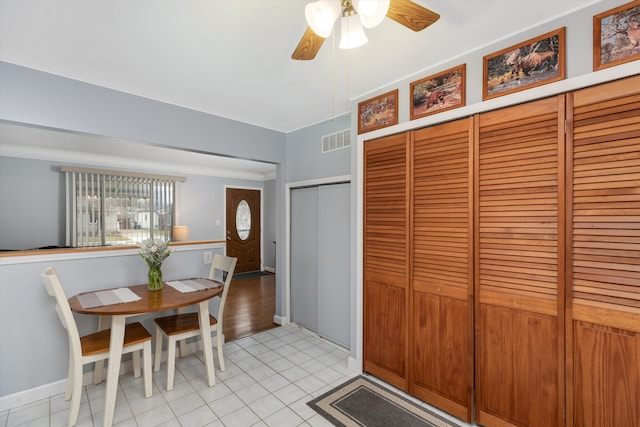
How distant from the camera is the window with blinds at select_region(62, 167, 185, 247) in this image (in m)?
5.02

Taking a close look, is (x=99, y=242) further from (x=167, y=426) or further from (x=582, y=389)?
(x=582, y=389)

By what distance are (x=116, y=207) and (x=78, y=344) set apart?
4228 millimetres

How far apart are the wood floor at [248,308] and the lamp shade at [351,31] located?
329 cm

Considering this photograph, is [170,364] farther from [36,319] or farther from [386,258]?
[386,258]

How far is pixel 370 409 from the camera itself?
2158 millimetres

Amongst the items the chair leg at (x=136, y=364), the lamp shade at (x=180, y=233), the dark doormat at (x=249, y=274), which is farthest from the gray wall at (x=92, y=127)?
the dark doormat at (x=249, y=274)

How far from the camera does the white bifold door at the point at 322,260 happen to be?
10.3 ft

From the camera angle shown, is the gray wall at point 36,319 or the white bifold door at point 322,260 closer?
the gray wall at point 36,319

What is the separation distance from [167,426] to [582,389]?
2.54 meters

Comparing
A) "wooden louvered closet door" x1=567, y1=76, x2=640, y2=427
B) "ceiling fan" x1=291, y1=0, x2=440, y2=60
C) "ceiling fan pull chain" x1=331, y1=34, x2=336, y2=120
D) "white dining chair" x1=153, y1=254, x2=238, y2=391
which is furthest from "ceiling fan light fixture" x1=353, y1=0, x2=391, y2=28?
"white dining chair" x1=153, y1=254, x2=238, y2=391

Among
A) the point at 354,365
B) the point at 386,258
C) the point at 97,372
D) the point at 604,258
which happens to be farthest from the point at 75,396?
the point at 604,258

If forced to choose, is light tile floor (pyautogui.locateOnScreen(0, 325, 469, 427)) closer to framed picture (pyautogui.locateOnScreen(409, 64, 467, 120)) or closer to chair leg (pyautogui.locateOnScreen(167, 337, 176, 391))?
chair leg (pyautogui.locateOnScreen(167, 337, 176, 391))

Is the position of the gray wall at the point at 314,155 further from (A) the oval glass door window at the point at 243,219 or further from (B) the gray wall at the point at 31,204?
(B) the gray wall at the point at 31,204

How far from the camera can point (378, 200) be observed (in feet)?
8.37
